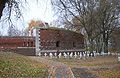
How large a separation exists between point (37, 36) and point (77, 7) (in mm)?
8716

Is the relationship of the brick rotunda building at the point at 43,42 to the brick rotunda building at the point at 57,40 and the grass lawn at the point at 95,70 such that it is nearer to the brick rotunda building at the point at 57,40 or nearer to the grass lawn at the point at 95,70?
the brick rotunda building at the point at 57,40

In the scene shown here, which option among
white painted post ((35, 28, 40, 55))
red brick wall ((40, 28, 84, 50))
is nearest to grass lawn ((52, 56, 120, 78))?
white painted post ((35, 28, 40, 55))

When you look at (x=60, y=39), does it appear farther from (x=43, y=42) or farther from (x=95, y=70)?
(x=95, y=70)

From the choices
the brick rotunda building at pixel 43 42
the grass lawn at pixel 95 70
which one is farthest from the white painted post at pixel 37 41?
the grass lawn at pixel 95 70

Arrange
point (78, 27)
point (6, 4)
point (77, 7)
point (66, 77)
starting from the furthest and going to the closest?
point (78, 27) → point (77, 7) → point (66, 77) → point (6, 4)

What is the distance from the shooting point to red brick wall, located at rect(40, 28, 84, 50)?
54.8m

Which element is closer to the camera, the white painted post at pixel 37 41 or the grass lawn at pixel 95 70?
the grass lawn at pixel 95 70

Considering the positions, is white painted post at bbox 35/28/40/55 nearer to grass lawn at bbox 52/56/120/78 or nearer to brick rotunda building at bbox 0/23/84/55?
brick rotunda building at bbox 0/23/84/55

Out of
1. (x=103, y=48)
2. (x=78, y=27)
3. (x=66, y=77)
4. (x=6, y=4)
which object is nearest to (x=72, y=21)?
(x=78, y=27)

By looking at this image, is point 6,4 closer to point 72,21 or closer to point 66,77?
point 66,77

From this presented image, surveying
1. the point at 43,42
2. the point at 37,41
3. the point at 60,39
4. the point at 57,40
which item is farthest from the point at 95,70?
the point at 60,39

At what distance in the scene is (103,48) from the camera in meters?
64.1

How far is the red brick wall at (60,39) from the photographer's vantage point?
54.8m

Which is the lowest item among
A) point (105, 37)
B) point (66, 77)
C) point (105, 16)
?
point (66, 77)
